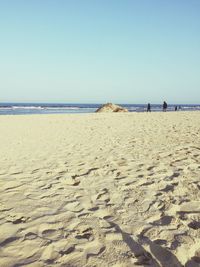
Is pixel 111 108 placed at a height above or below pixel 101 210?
above

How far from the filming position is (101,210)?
4.13 meters

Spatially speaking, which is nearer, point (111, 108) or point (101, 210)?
point (101, 210)

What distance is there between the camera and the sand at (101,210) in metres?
3.05

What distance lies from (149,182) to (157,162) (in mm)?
1560

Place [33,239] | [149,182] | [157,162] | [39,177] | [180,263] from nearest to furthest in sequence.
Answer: [180,263]
[33,239]
[149,182]
[39,177]
[157,162]

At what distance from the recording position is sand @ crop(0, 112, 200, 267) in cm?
305

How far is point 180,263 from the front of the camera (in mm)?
2889

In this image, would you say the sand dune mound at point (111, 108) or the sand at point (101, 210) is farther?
the sand dune mound at point (111, 108)

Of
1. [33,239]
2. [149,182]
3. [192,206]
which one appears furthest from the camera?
[149,182]

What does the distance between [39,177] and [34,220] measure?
1983 millimetres

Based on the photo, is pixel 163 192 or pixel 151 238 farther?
pixel 163 192

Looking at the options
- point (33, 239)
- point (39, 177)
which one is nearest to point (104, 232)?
point (33, 239)

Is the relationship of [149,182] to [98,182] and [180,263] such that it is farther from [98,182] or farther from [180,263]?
[180,263]

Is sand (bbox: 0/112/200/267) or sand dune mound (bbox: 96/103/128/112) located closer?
sand (bbox: 0/112/200/267)
